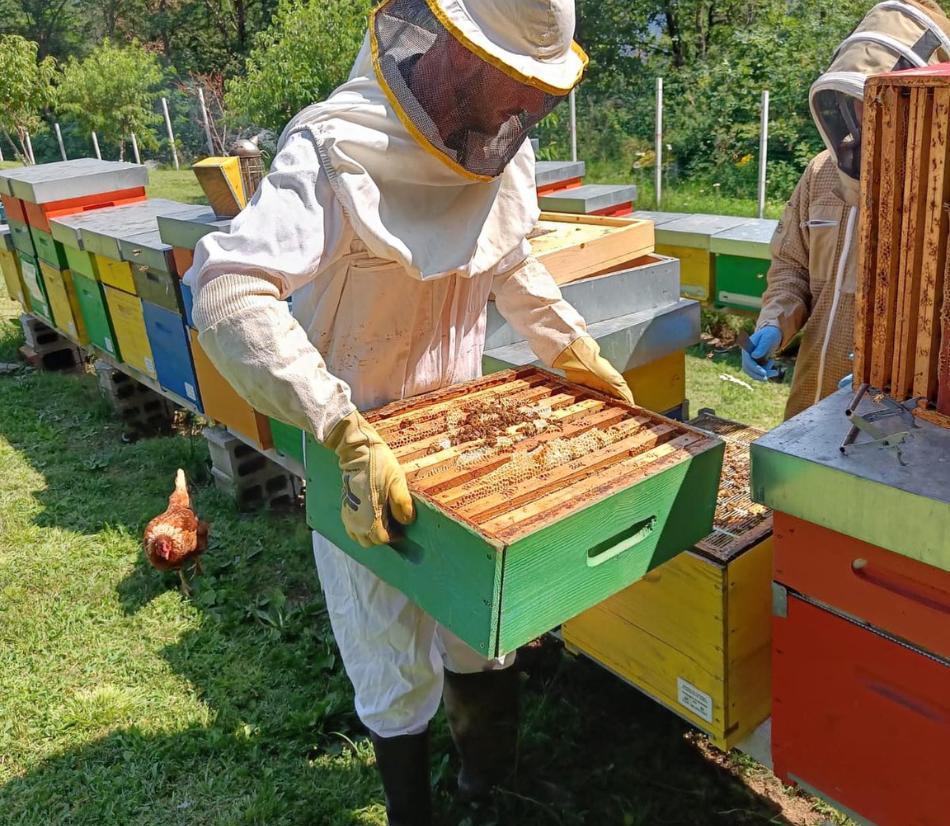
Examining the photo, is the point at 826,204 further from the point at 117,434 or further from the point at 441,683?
the point at 117,434

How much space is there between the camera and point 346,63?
39.2 ft

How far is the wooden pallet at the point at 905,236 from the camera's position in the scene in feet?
4.32

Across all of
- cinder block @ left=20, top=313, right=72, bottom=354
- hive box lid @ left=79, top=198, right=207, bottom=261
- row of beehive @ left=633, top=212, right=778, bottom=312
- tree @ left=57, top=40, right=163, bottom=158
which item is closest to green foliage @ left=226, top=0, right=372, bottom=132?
cinder block @ left=20, top=313, right=72, bottom=354

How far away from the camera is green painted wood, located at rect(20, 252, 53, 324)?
18.8 ft

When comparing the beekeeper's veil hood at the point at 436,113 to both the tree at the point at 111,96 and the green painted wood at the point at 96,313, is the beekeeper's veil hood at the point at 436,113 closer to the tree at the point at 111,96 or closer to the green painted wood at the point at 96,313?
the green painted wood at the point at 96,313

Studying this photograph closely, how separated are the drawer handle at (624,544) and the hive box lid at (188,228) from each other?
7.39 feet

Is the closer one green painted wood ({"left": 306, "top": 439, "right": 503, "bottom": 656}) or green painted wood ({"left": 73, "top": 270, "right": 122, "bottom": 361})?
green painted wood ({"left": 306, "top": 439, "right": 503, "bottom": 656})

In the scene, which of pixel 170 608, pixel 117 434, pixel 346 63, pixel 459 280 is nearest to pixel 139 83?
pixel 346 63

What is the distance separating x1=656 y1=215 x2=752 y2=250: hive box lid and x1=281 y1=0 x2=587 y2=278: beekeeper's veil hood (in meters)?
3.76

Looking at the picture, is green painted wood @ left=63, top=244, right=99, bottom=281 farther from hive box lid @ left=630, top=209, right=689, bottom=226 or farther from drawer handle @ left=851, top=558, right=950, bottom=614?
drawer handle @ left=851, top=558, right=950, bottom=614

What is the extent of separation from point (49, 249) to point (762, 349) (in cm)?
445

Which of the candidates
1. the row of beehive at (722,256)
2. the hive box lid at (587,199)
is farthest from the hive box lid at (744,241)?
the hive box lid at (587,199)

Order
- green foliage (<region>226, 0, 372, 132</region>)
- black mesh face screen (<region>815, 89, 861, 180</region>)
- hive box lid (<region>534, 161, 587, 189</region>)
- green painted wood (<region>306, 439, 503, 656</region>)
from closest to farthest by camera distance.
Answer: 1. green painted wood (<region>306, 439, 503, 656</region>)
2. black mesh face screen (<region>815, 89, 861, 180</region>)
3. hive box lid (<region>534, 161, 587, 189</region>)
4. green foliage (<region>226, 0, 372, 132</region>)

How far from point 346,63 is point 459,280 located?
36.5 feet
